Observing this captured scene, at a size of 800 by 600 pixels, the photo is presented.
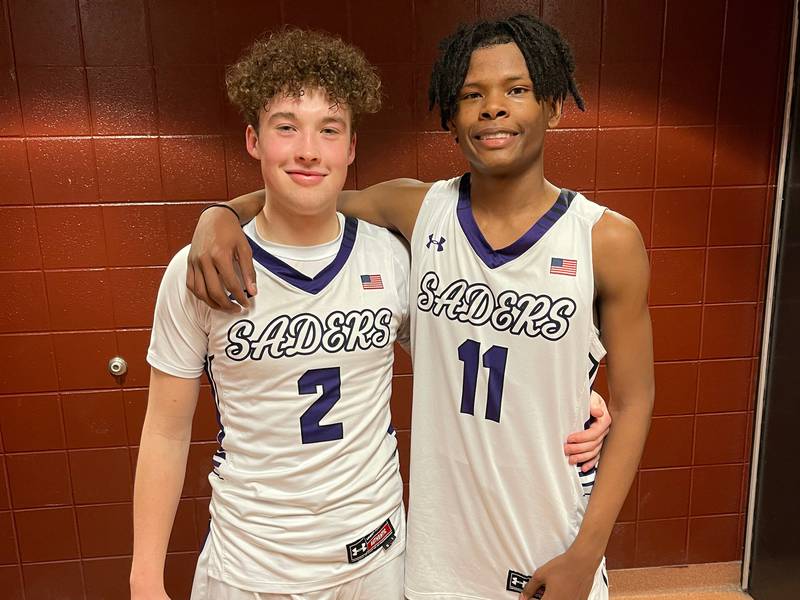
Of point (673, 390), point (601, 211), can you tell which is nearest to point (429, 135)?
point (601, 211)

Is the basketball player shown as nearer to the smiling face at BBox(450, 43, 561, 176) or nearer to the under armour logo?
the under armour logo

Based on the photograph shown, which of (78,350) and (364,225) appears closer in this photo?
(364,225)

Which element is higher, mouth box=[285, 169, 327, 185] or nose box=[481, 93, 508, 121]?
nose box=[481, 93, 508, 121]

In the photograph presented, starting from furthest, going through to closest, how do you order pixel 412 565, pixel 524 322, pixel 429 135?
pixel 429 135 → pixel 412 565 → pixel 524 322

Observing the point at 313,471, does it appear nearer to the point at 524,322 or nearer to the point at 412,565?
the point at 412,565

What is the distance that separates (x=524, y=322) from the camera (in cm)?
135

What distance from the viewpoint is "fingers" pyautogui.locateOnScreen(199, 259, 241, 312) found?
1276 mm

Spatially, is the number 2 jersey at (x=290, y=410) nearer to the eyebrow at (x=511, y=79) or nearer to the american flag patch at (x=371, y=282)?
the american flag patch at (x=371, y=282)

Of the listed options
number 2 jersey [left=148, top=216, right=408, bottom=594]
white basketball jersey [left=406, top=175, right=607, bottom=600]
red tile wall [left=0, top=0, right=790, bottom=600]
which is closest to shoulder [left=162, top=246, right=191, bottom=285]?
number 2 jersey [left=148, top=216, right=408, bottom=594]

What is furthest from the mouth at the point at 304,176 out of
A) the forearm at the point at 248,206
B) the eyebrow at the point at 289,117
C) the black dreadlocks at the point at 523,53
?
the black dreadlocks at the point at 523,53

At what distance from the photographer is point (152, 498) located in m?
1.40

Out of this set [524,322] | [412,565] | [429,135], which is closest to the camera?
[524,322]

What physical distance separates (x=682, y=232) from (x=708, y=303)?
31cm

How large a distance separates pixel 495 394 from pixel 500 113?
0.56 meters
